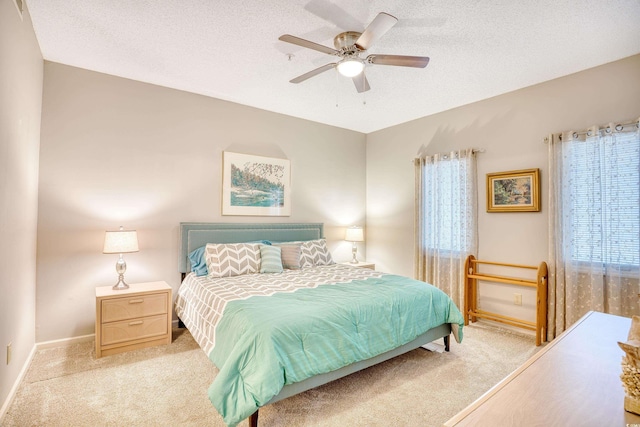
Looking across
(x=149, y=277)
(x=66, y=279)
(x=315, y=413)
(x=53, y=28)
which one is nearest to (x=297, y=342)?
(x=315, y=413)

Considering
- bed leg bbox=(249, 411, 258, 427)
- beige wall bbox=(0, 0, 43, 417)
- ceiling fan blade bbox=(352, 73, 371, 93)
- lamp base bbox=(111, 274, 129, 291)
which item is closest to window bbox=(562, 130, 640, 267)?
ceiling fan blade bbox=(352, 73, 371, 93)

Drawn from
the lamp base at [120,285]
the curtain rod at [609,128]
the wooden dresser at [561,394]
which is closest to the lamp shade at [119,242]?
the lamp base at [120,285]

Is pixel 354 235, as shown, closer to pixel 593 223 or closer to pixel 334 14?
pixel 593 223

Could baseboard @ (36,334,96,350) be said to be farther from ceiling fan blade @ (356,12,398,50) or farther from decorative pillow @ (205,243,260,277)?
ceiling fan blade @ (356,12,398,50)

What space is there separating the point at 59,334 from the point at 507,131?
516cm

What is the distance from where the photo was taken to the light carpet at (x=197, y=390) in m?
1.95

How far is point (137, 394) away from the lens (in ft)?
7.22

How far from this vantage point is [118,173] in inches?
129

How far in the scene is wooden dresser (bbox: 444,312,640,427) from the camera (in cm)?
88

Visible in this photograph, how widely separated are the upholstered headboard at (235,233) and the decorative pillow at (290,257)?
1.52ft

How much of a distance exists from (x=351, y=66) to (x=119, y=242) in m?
2.59

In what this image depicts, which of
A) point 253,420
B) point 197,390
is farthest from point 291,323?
point 197,390

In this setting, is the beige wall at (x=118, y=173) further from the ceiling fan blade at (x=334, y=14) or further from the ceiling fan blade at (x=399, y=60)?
the ceiling fan blade at (x=399, y=60)

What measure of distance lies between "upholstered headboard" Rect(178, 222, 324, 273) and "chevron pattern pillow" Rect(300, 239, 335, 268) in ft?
1.29
